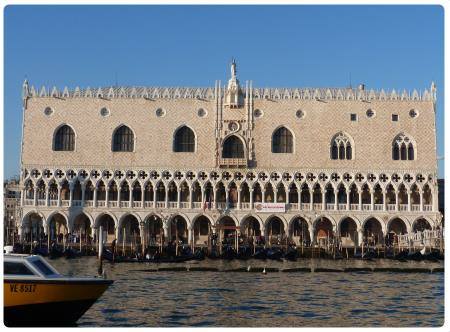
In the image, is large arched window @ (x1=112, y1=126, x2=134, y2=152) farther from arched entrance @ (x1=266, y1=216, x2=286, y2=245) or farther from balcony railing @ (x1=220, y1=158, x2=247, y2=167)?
arched entrance @ (x1=266, y1=216, x2=286, y2=245)

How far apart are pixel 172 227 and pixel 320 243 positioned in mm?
7836

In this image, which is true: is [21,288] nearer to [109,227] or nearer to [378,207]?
[109,227]

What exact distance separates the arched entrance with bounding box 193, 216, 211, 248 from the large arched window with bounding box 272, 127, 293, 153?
17.2 feet

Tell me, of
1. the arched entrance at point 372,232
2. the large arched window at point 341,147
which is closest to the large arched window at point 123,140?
the large arched window at point 341,147

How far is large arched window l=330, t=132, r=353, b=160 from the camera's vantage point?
124ft

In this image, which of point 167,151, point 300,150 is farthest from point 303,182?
point 167,151

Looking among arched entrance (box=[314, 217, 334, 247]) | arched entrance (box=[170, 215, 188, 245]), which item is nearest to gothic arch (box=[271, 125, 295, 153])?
arched entrance (box=[314, 217, 334, 247])

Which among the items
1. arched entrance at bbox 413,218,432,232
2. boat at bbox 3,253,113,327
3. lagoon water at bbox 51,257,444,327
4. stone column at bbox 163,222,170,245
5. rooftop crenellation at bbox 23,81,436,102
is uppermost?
rooftop crenellation at bbox 23,81,436,102

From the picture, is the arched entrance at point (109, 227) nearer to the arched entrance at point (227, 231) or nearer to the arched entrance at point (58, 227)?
the arched entrance at point (58, 227)

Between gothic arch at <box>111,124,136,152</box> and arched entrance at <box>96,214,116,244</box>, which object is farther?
arched entrance at <box>96,214,116,244</box>

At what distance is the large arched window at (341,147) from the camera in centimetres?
3769

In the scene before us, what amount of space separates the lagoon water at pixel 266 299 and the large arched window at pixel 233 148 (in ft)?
41.0

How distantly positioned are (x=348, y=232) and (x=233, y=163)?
7.20 meters

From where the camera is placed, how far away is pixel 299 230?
38000 millimetres
